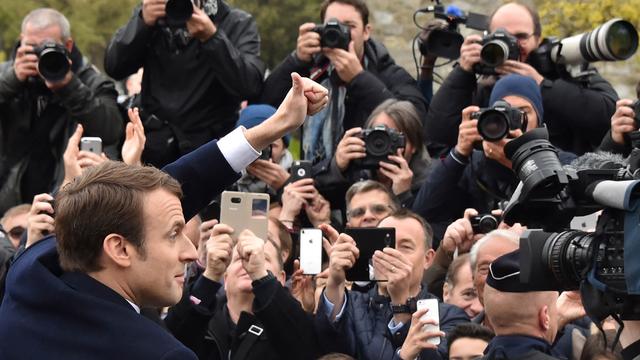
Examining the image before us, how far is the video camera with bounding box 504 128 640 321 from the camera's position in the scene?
4457mm

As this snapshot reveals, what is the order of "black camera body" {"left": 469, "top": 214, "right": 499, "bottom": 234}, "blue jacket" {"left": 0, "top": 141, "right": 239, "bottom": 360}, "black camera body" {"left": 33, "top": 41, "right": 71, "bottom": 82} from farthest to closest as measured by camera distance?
"black camera body" {"left": 33, "top": 41, "right": 71, "bottom": 82}, "black camera body" {"left": 469, "top": 214, "right": 499, "bottom": 234}, "blue jacket" {"left": 0, "top": 141, "right": 239, "bottom": 360}

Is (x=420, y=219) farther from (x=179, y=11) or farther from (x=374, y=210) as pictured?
(x=179, y=11)

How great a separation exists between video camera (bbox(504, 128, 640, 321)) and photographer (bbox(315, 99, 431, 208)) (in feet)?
10.5

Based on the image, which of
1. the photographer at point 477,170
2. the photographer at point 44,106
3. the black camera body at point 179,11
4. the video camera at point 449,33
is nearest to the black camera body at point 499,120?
the photographer at point 477,170

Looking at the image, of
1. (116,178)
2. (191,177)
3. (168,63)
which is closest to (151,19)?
(168,63)

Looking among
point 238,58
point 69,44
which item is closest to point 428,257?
point 238,58

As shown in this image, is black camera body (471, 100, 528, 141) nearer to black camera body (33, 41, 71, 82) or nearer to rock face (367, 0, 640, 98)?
black camera body (33, 41, 71, 82)

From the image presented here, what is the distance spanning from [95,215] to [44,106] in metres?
5.44

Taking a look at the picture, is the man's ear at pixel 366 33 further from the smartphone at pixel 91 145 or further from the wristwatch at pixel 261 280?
the wristwatch at pixel 261 280

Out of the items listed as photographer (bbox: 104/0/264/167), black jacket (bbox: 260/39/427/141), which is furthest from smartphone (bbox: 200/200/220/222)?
black jacket (bbox: 260/39/427/141)

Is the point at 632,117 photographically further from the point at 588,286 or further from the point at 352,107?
the point at 588,286

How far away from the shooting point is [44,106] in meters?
9.68

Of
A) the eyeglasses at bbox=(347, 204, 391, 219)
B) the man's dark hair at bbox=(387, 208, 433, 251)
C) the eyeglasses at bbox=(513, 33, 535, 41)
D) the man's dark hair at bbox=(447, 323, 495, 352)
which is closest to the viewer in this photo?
the man's dark hair at bbox=(447, 323, 495, 352)

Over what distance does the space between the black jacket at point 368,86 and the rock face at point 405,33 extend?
2107 millimetres
